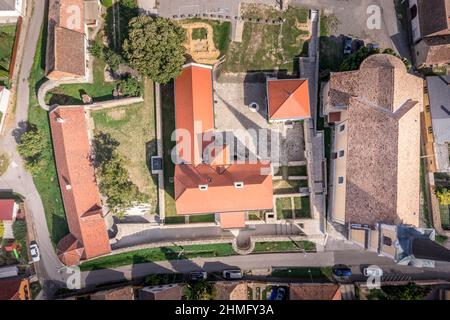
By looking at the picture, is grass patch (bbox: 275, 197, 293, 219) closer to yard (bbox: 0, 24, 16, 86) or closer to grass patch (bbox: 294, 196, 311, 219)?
grass patch (bbox: 294, 196, 311, 219)

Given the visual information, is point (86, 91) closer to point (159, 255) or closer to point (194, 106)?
point (194, 106)

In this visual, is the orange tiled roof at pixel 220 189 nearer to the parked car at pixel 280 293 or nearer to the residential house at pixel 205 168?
the residential house at pixel 205 168

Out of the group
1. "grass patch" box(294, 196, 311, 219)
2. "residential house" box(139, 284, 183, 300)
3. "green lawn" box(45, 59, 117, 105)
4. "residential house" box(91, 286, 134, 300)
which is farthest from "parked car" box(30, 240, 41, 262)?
"grass patch" box(294, 196, 311, 219)

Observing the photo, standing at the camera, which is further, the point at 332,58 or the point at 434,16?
the point at 332,58

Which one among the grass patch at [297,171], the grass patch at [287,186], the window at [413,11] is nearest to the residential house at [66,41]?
the grass patch at [287,186]
